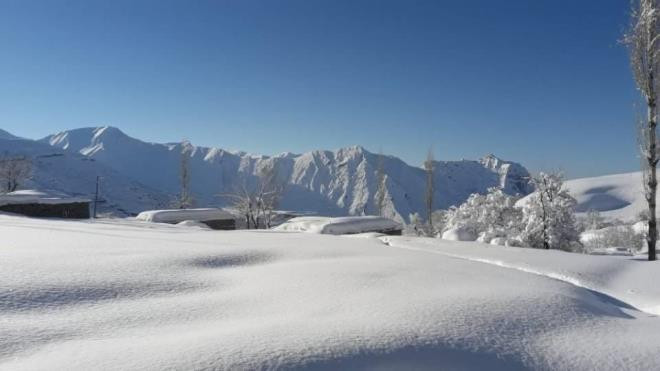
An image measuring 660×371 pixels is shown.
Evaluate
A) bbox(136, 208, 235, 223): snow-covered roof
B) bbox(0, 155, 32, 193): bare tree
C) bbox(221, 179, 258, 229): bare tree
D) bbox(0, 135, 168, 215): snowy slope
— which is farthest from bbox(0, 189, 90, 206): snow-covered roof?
bbox(0, 135, 168, 215): snowy slope

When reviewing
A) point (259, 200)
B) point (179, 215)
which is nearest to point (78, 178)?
point (259, 200)

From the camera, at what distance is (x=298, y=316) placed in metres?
2.96

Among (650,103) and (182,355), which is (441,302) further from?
(650,103)

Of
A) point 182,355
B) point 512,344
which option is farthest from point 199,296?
point 512,344

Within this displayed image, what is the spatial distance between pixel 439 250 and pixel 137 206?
405 ft

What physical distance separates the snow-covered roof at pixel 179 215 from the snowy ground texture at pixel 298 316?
1493 centimetres

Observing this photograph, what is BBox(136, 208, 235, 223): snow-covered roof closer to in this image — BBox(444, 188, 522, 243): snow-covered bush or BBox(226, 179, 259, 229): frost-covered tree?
BBox(226, 179, 259, 229): frost-covered tree

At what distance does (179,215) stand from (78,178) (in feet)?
419

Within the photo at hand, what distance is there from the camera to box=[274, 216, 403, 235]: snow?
16.4 m

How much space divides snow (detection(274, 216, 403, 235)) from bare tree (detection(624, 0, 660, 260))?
10029 millimetres

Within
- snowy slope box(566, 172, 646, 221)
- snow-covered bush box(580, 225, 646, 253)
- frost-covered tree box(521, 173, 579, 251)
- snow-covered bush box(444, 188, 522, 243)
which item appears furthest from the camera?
snowy slope box(566, 172, 646, 221)

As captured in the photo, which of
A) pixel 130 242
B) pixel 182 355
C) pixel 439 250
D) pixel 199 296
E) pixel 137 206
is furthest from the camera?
pixel 137 206

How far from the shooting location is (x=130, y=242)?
21.7ft

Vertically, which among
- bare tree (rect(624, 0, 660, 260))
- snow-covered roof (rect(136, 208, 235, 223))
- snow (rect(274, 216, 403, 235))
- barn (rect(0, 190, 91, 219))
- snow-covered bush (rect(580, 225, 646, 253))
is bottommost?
snow-covered bush (rect(580, 225, 646, 253))
